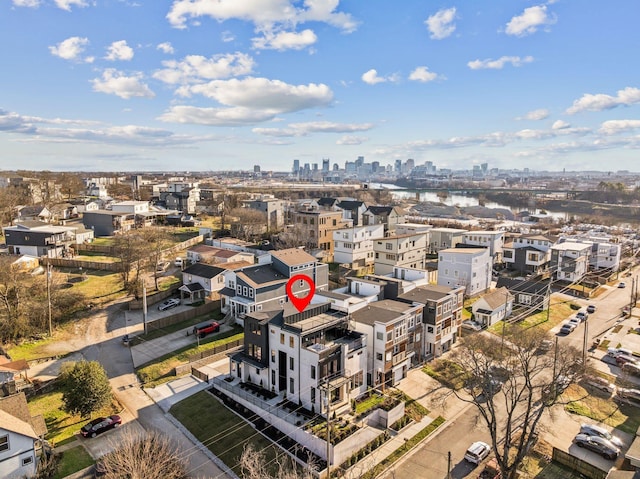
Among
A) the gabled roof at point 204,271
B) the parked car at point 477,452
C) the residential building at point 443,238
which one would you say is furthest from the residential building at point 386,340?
the residential building at point 443,238

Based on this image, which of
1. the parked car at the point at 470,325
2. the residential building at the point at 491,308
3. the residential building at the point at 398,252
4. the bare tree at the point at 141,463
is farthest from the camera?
the residential building at the point at 398,252

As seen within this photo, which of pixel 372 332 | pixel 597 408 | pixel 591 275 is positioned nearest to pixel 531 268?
pixel 591 275

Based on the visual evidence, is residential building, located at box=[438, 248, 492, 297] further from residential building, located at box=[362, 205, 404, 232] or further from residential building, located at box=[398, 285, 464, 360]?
residential building, located at box=[362, 205, 404, 232]

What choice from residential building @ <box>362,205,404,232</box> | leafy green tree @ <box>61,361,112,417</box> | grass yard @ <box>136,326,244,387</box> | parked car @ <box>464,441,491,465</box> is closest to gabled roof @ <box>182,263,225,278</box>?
grass yard @ <box>136,326,244,387</box>

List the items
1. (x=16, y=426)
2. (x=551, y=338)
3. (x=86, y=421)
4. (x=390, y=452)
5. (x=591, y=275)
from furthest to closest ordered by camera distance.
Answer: (x=591, y=275)
(x=551, y=338)
(x=86, y=421)
(x=390, y=452)
(x=16, y=426)

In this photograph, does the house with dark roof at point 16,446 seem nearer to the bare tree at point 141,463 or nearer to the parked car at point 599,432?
the bare tree at point 141,463

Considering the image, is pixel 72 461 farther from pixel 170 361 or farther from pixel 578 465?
pixel 578 465

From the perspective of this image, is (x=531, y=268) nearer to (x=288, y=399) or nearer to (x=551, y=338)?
(x=551, y=338)

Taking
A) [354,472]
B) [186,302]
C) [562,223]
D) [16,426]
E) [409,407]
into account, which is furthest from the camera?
[562,223]
